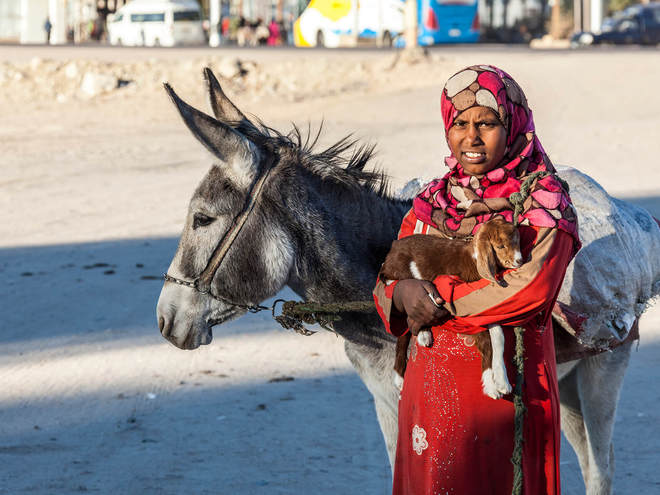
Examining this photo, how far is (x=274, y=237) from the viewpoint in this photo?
3.17m

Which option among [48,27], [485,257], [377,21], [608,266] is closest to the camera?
[485,257]

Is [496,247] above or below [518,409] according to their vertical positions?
above

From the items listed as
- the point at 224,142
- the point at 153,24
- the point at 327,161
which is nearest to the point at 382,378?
the point at 327,161

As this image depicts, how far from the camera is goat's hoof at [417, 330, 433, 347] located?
271cm

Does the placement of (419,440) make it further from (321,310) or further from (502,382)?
(321,310)

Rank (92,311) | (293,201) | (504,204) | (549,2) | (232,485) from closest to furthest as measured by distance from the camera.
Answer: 1. (504,204)
2. (293,201)
3. (232,485)
4. (92,311)
5. (549,2)

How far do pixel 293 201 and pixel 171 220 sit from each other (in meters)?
8.63

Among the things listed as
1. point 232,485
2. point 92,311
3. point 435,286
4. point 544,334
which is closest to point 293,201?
point 435,286

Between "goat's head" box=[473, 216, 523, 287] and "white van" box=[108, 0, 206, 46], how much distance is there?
120 ft

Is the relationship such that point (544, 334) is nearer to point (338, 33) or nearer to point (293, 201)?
point (293, 201)

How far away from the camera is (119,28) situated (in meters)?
38.2

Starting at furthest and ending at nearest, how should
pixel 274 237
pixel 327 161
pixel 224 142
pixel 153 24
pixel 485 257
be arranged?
1. pixel 153 24
2. pixel 327 161
3. pixel 274 237
4. pixel 224 142
5. pixel 485 257

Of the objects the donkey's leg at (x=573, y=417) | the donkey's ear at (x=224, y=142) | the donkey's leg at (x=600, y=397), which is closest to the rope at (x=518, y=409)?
the donkey's ear at (x=224, y=142)

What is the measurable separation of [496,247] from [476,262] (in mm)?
105
